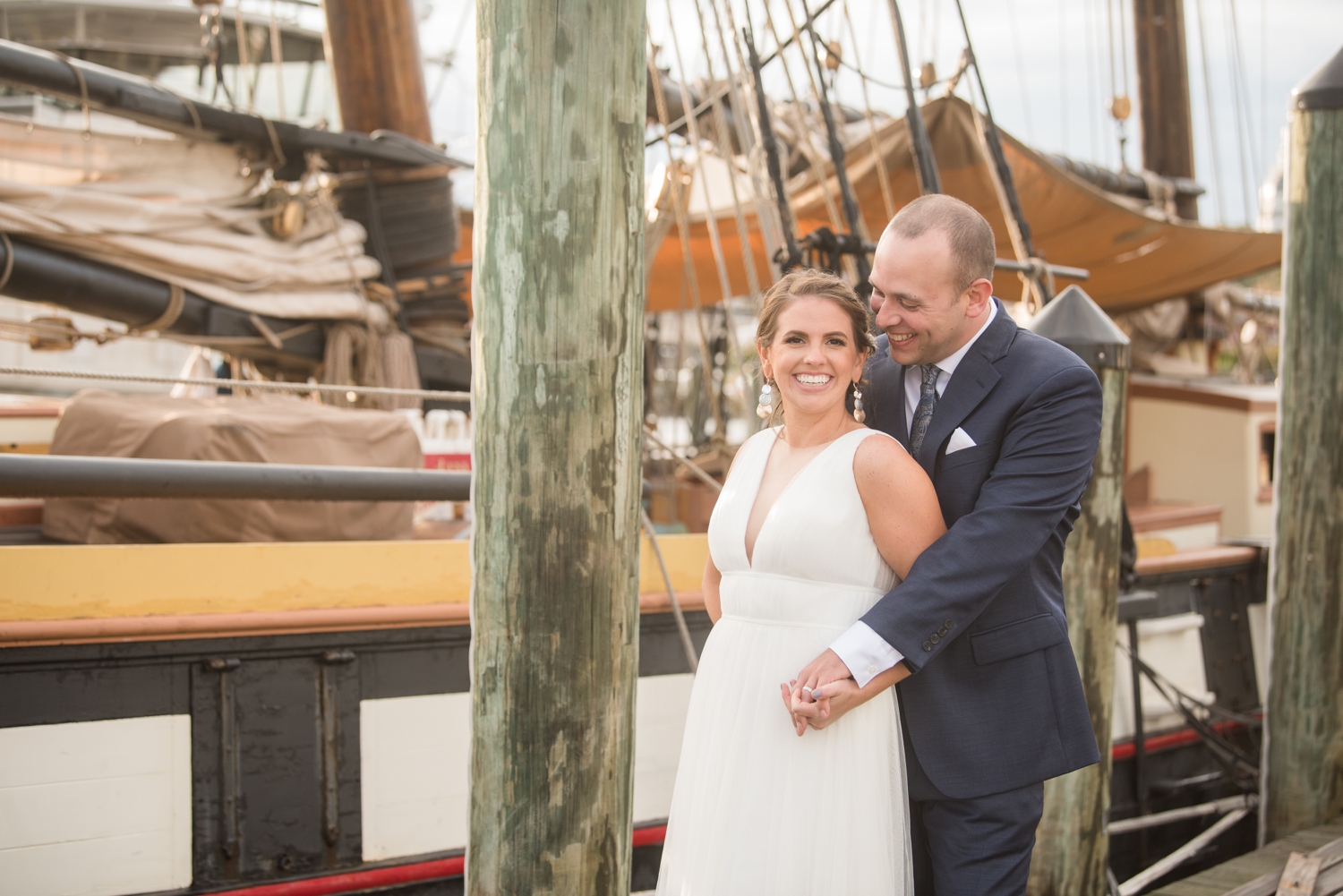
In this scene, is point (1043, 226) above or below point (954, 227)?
above

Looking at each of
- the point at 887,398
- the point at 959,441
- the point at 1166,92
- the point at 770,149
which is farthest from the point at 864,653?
the point at 1166,92

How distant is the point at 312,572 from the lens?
2914 mm

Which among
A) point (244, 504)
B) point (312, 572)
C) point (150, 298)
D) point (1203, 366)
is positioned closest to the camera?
point (312, 572)

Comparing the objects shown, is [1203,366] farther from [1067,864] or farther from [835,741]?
[835,741]

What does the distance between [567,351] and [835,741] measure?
2.47ft

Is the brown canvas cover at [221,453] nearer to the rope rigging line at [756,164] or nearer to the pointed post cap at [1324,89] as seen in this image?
the rope rigging line at [756,164]

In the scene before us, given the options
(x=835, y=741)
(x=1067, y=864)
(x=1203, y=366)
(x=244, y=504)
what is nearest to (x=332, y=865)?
(x=244, y=504)

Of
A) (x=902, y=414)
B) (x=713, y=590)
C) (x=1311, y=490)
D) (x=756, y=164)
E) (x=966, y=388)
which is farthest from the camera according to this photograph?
(x=756, y=164)

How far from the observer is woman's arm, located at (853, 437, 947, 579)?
1773 millimetres

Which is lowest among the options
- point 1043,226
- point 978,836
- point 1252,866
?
point 1252,866

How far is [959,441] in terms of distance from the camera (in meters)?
1.87

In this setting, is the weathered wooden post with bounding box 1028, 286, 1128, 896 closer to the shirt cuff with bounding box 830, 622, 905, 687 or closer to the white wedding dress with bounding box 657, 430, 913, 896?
the white wedding dress with bounding box 657, 430, 913, 896

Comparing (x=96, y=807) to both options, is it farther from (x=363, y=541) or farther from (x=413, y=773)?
(x=363, y=541)

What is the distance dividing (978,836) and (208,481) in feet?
6.25
